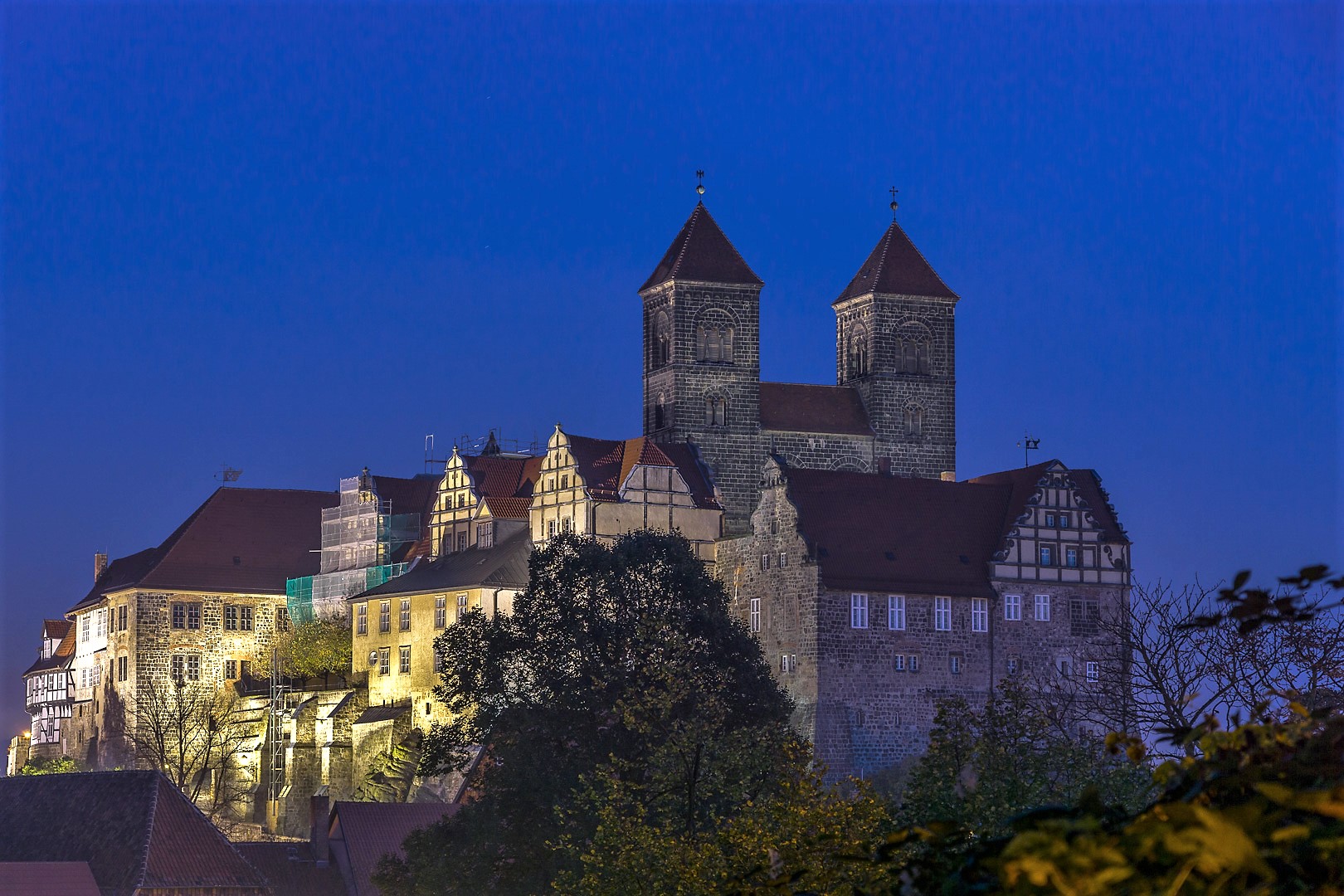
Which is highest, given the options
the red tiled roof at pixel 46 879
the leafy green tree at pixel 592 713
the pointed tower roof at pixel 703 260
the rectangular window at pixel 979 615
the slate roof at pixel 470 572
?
the pointed tower roof at pixel 703 260

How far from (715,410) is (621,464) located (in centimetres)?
705

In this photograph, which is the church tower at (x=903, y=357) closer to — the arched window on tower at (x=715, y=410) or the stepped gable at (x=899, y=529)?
the arched window on tower at (x=715, y=410)

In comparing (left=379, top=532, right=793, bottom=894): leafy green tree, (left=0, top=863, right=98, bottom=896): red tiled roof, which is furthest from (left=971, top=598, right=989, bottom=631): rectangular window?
(left=0, top=863, right=98, bottom=896): red tiled roof

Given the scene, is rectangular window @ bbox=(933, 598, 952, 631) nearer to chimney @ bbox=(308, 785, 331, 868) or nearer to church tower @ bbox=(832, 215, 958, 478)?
church tower @ bbox=(832, 215, 958, 478)

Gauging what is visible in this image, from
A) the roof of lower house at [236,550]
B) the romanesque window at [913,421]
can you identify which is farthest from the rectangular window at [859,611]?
the roof of lower house at [236,550]

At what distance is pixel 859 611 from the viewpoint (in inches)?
3012

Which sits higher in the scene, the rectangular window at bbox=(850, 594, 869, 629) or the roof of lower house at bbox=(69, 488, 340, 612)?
the roof of lower house at bbox=(69, 488, 340, 612)

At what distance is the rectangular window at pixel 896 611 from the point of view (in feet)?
253

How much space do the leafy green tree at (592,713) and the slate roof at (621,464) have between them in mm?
21536

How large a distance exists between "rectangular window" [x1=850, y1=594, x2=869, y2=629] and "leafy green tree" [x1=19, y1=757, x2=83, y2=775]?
33.0 m

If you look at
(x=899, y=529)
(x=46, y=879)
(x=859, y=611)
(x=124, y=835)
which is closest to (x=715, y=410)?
(x=899, y=529)

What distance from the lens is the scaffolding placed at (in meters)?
96.0

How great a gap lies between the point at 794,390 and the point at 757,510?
1403 centimetres

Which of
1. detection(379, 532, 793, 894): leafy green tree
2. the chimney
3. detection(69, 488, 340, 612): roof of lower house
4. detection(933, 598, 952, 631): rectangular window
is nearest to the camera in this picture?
detection(379, 532, 793, 894): leafy green tree
